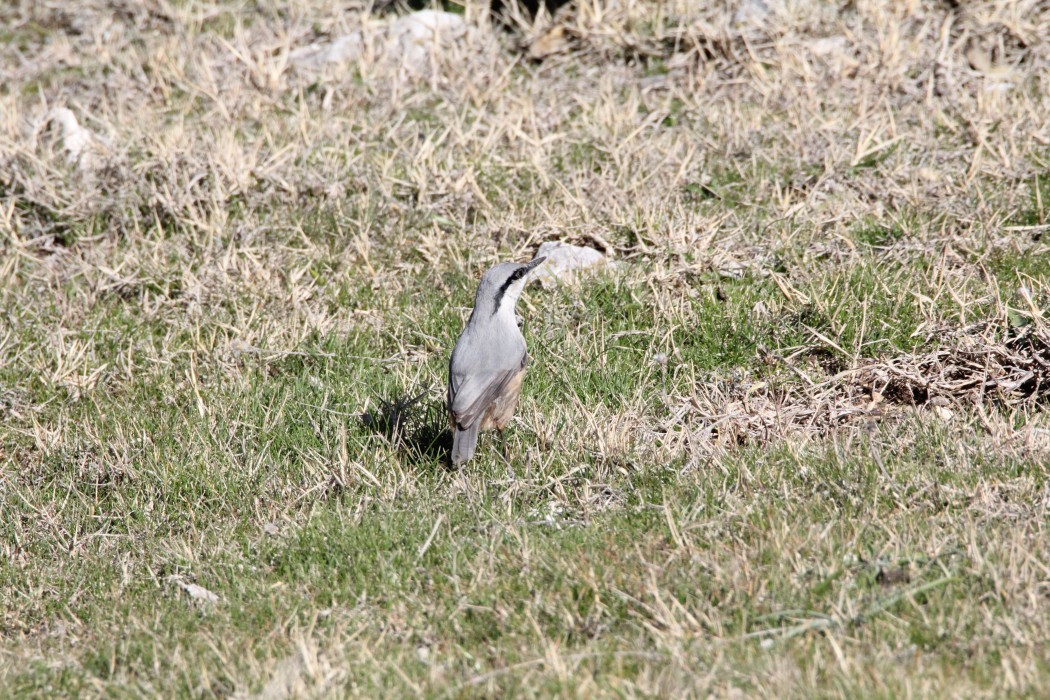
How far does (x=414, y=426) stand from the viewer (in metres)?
6.37

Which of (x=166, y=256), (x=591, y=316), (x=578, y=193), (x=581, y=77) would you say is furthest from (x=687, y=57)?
(x=166, y=256)

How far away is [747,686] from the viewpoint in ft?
13.3

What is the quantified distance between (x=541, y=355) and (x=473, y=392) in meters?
1.10

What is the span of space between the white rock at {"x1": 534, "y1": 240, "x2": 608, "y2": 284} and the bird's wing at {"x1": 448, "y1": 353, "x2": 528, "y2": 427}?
1.59 metres

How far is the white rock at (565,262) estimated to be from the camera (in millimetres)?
7469

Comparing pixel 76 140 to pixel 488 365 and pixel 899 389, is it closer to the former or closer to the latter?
pixel 488 365

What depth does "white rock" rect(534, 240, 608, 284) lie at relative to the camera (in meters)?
7.47

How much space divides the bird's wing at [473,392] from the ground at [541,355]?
30cm

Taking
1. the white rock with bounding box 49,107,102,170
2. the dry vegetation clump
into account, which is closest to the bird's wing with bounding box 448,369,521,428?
the dry vegetation clump

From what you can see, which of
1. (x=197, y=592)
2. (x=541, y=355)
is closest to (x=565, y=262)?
(x=541, y=355)

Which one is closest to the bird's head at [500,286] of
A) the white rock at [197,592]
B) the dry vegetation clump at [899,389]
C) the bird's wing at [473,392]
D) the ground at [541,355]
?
the bird's wing at [473,392]

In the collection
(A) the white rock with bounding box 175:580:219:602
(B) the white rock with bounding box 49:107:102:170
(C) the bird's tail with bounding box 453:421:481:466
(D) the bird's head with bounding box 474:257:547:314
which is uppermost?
(D) the bird's head with bounding box 474:257:547:314

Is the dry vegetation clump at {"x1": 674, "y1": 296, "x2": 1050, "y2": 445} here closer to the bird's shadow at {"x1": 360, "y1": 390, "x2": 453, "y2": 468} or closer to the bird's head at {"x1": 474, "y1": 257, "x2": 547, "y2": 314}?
the bird's head at {"x1": 474, "y1": 257, "x2": 547, "y2": 314}

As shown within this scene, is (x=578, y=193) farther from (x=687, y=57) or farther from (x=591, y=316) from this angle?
(x=687, y=57)
